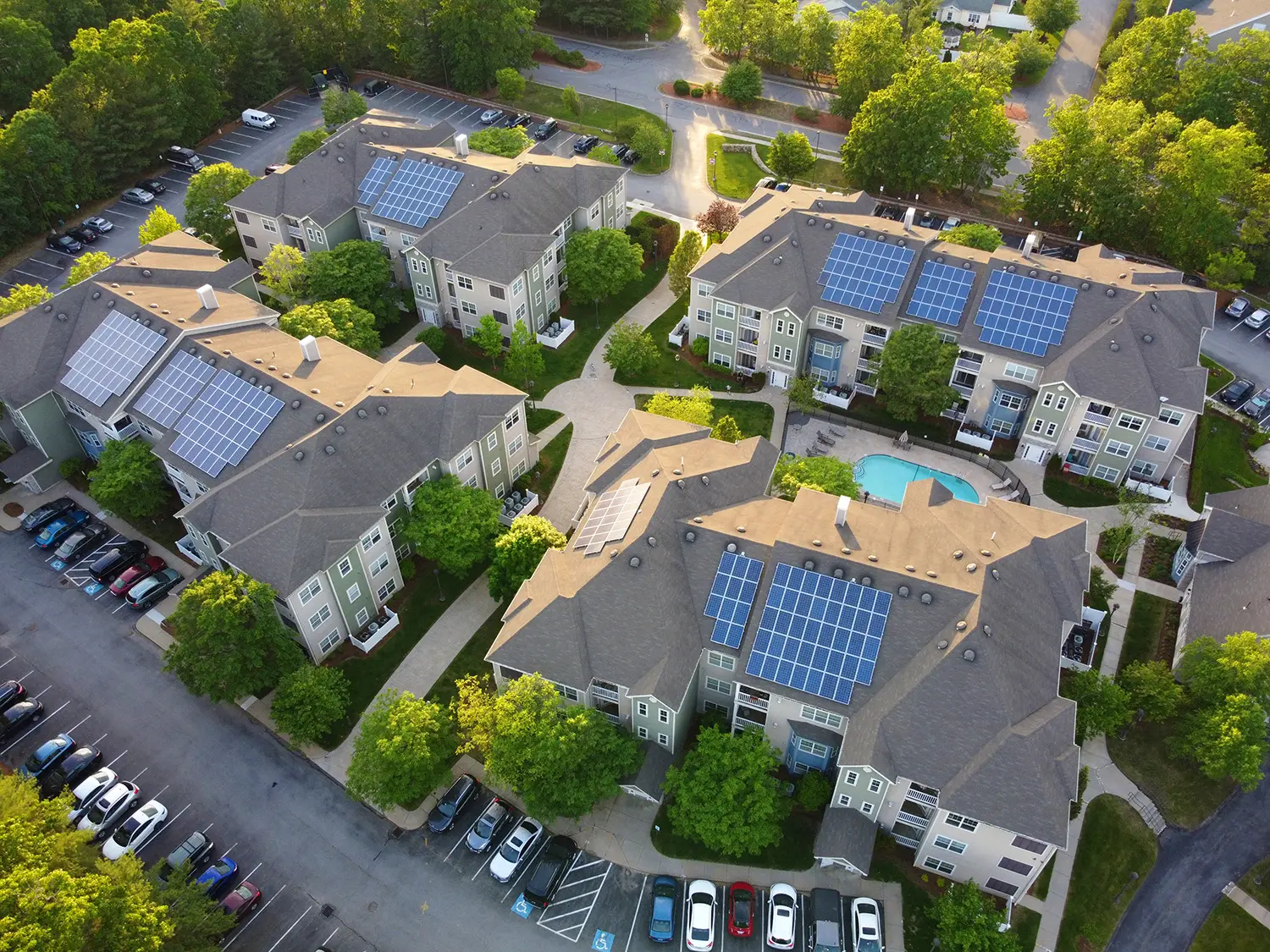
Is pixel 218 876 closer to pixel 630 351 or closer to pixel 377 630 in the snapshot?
pixel 377 630

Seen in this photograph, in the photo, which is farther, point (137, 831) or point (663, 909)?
point (137, 831)

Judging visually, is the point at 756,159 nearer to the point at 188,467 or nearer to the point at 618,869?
the point at 188,467

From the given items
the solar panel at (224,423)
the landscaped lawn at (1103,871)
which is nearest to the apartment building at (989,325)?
the landscaped lawn at (1103,871)

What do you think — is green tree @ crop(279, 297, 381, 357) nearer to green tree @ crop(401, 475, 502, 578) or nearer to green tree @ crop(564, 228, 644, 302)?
green tree @ crop(564, 228, 644, 302)

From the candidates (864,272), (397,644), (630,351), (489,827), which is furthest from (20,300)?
(864,272)

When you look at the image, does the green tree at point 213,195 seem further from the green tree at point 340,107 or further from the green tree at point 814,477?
the green tree at point 814,477

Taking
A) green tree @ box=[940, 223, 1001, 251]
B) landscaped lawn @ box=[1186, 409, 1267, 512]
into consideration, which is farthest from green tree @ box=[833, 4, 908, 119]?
landscaped lawn @ box=[1186, 409, 1267, 512]
